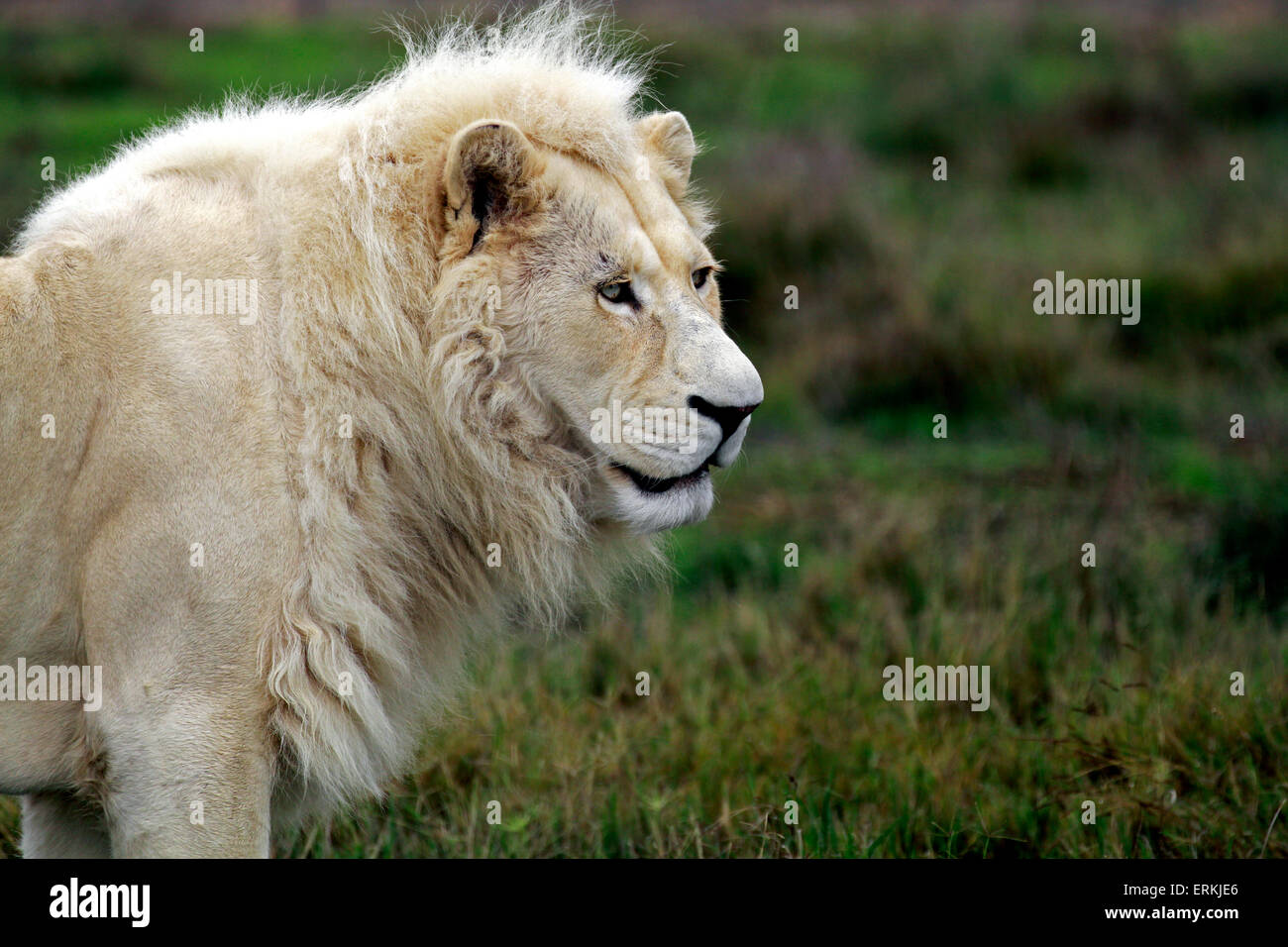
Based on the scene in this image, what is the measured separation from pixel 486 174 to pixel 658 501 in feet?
3.06

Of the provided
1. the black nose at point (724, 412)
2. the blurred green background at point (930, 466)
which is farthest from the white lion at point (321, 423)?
the blurred green background at point (930, 466)

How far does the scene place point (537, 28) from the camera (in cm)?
399

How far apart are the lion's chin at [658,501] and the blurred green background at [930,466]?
132 cm

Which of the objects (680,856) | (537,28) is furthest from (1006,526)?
(537,28)

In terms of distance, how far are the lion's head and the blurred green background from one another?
5.02 ft

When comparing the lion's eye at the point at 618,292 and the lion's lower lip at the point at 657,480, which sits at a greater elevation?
the lion's eye at the point at 618,292

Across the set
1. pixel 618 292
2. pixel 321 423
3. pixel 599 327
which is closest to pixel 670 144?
pixel 618 292

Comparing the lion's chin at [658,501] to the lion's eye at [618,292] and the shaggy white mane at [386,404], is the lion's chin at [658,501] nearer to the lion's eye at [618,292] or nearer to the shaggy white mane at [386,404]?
the shaggy white mane at [386,404]

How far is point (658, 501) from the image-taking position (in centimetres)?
358

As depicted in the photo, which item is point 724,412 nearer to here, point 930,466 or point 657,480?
point 657,480

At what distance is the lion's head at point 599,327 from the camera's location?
3.44 m

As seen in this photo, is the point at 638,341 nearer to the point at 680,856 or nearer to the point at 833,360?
the point at 680,856

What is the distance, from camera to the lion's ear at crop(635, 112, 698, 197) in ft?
13.0

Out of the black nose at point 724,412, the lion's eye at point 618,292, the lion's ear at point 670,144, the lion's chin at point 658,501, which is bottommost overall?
the lion's chin at point 658,501
